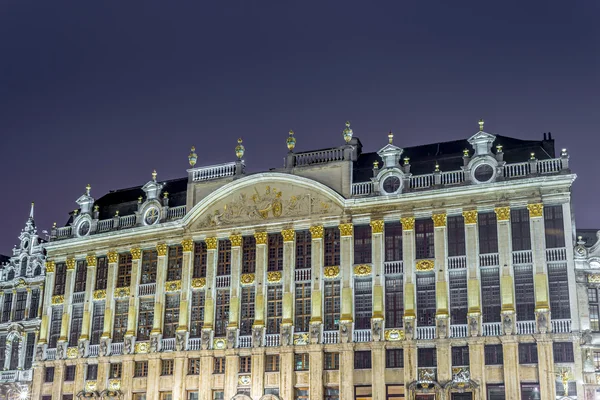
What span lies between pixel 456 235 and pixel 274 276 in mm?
11082

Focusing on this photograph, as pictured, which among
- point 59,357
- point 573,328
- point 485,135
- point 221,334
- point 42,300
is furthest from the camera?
point 42,300

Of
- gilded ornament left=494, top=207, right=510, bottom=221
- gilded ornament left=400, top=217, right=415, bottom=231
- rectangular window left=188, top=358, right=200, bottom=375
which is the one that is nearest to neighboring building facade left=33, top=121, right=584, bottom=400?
gilded ornament left=400, top=217, right=415, bottom=231

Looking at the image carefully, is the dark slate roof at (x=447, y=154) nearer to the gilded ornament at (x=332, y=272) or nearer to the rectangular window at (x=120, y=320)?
the gilded ornament at (x=332, y=272)

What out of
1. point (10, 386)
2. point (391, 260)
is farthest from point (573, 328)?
point (10, 386)

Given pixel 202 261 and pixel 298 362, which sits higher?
pixel 202 261

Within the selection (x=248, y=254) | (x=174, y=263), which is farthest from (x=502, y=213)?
(x=174, y=263)

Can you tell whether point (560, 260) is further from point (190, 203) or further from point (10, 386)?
point (10, 386)

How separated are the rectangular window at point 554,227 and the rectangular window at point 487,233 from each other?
2691 mm

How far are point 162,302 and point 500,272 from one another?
21.2 metres

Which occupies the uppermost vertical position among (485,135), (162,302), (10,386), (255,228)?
(485,135)

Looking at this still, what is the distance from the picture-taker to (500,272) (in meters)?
44.3

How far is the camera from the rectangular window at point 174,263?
5322cm

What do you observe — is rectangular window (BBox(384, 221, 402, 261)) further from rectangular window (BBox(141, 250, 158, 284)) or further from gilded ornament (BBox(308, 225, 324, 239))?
rectangular window (BBox(141, 250, 158, 284))

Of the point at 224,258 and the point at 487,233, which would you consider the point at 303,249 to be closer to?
the point at 224,258
